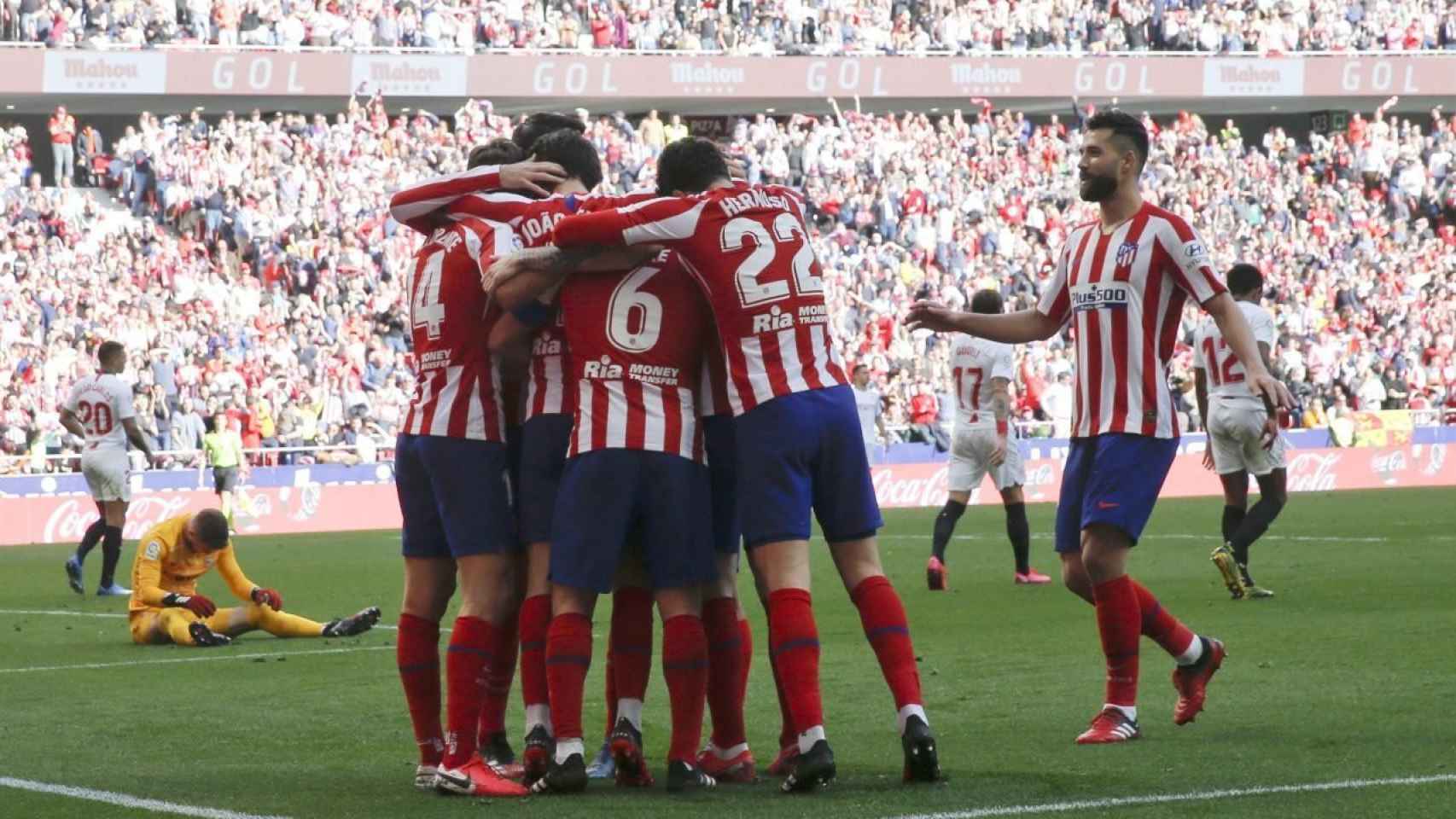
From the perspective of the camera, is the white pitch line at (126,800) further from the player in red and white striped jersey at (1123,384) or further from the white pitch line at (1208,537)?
the white pitch line at (1208,537)

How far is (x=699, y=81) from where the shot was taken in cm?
4253

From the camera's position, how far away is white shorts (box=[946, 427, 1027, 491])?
17.3 metres

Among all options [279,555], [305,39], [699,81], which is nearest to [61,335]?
[279,555]

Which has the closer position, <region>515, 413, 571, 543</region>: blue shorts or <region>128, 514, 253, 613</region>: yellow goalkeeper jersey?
<region>515, 413, 571, 543</region>: blue shorts

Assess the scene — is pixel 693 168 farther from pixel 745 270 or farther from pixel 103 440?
pixel 103 440

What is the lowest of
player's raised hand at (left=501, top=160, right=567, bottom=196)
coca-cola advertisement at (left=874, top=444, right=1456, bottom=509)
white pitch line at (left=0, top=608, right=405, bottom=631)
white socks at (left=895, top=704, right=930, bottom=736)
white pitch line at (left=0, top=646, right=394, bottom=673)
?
coca-cola advertisement at (left=874, top=444, right=1456, bottom=509)

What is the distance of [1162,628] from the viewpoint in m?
8.58

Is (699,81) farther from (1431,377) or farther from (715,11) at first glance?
(1431,377)

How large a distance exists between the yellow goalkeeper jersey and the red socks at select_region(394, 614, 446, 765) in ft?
20.0

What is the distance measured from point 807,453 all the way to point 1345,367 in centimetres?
3310

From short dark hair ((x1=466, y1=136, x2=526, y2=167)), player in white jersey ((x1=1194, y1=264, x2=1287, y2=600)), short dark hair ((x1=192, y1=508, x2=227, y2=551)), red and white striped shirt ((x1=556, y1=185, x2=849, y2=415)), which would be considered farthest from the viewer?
player in white jersey ((x1=1194, y1=264, x2=1287, y2=600))

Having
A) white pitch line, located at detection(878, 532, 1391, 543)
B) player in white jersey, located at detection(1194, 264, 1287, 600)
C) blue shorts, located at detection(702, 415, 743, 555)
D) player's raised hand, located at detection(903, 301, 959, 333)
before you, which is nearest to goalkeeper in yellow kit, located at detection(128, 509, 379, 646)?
player in white jersey, located at detection(1194, 264, 1287, 600)

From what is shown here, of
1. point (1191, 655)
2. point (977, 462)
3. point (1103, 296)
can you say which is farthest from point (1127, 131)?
point (977, 462)

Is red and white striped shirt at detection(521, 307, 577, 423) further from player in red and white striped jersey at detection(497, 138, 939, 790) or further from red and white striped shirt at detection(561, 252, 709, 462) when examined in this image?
player in red and white striped jersey at detection(497, 138, 939, 790)
